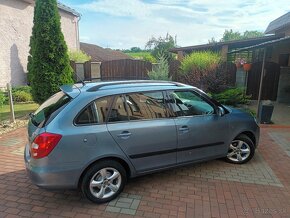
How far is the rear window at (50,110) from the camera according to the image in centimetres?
292

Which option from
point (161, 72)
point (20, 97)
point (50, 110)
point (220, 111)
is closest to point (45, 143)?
point (50, 110)

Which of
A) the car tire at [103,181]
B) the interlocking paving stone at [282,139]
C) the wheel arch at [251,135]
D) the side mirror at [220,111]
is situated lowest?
the interlocking paving stone at [282,139]

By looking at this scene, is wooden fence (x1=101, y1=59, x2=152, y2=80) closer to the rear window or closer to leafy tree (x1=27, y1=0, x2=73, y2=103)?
leafy tree (x1=27, y1=0, x2=73, y2=103)

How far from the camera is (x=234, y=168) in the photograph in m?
4.13

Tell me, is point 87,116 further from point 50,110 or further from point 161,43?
point 161,43

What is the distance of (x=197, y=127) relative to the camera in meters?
3.62

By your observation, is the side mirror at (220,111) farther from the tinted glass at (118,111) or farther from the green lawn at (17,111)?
the green lawn at (17,111)

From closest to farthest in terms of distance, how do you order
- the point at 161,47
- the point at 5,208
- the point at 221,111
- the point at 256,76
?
the point at 5,208
the point at 221,111
the point at 256,76
the point at 161,47

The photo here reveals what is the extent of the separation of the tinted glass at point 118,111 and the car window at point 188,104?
2.60ft

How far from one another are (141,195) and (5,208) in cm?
174

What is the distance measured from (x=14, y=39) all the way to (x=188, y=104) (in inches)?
435

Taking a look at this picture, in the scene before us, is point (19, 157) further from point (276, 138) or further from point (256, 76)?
point (256, 76)

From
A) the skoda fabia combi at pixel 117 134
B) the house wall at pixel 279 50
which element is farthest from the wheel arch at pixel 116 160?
the house wall at pixel 279 50

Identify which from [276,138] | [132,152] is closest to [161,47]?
[276,138]
